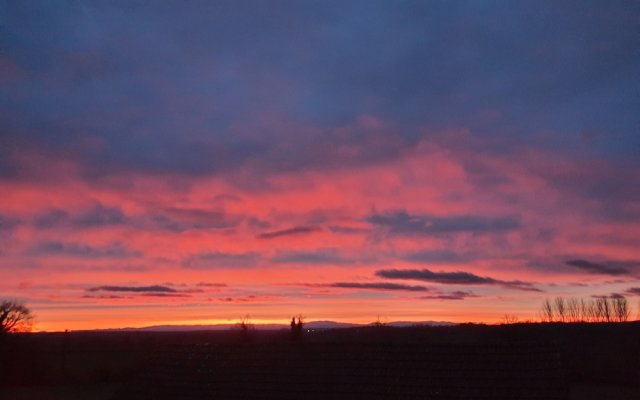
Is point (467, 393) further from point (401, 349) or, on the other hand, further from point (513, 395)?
point (401, 349)

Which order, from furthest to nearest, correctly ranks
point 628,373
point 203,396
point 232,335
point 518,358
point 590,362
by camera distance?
point 232,335
point 590,362
point 628,373
point 203,396
point 518,358

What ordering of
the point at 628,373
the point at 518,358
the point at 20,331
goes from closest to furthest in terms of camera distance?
1. the point at 518,358
2. the point at 20,331
3. the point at 628,373

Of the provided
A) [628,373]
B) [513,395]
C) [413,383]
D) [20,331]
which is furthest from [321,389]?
[628,373]

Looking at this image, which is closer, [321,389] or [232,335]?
[321,389]

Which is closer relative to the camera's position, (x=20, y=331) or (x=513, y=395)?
(x=513, y=395)

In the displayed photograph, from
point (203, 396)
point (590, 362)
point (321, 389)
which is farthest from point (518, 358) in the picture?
point (590, 362)

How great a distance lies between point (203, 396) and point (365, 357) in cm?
505

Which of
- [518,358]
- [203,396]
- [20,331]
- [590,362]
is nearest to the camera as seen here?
[518,358]

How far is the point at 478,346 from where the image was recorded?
18.1 meters

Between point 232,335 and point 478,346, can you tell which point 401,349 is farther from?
point 232,335

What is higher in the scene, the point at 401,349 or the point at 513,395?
the point at 401,349

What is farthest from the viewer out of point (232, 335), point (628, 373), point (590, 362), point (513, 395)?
point (232, 335)

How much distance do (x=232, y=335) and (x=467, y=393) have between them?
44052 mm

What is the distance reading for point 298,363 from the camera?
61.9 ft
